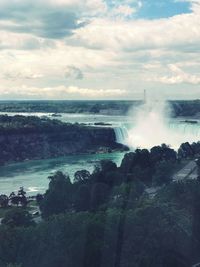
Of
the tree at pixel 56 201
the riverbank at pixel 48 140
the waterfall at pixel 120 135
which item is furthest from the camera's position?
the waterfall at pixel 120 135

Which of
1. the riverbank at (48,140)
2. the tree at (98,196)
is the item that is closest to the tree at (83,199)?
the tree at (98,196)

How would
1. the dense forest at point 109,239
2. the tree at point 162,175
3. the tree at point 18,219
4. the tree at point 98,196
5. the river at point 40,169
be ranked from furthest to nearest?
the river at point 40,169
the tree at point 162,175
the tree at point 98,196
the tree at point 18,219
the dense forest at point 109,239

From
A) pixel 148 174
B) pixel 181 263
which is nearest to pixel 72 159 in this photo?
pixel 148 174

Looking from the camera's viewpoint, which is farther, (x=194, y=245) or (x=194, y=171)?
(x=194, y=171)

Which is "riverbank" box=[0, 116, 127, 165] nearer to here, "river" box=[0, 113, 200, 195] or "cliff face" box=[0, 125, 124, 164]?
"cliff face" box=[0, 125, 124, 164]

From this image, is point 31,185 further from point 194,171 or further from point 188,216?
point 188,216

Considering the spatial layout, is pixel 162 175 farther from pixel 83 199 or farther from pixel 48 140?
pixel 48 140

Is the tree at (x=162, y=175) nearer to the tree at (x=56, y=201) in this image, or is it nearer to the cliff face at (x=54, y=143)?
the tree at (x=56, y=201)
